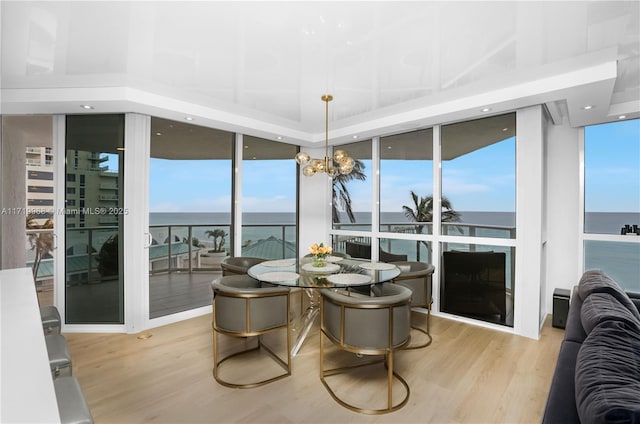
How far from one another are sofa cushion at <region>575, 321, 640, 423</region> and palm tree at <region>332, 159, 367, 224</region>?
155 inches

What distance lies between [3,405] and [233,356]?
2487 millimetres

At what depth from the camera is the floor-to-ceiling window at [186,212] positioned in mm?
3932

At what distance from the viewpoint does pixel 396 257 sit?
15.6ft

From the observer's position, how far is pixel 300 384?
2.55m

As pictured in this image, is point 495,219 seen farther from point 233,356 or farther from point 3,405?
point 3,405

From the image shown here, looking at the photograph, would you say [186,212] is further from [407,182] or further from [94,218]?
[407,182]

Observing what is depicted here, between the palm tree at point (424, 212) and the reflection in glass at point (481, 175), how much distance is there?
5 cm

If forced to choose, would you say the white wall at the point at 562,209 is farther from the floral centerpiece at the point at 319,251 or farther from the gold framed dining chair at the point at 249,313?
the gold framed dining chair at the point at 249,313

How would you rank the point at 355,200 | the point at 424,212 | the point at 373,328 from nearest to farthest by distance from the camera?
the point at 373,328 < the point at 424,212 < the point at 355,200

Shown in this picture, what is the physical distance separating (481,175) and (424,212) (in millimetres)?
849

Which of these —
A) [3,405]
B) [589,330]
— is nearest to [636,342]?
Result: [589,330]

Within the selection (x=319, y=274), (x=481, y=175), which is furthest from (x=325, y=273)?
(x=481, y=175)

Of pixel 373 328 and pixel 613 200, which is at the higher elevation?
pixel 613 200

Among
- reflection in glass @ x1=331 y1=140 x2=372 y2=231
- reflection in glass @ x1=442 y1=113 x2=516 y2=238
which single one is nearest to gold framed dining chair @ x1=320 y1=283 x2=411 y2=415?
reflection in glass @ x1=442 y1=113 x2=516 y2=238
